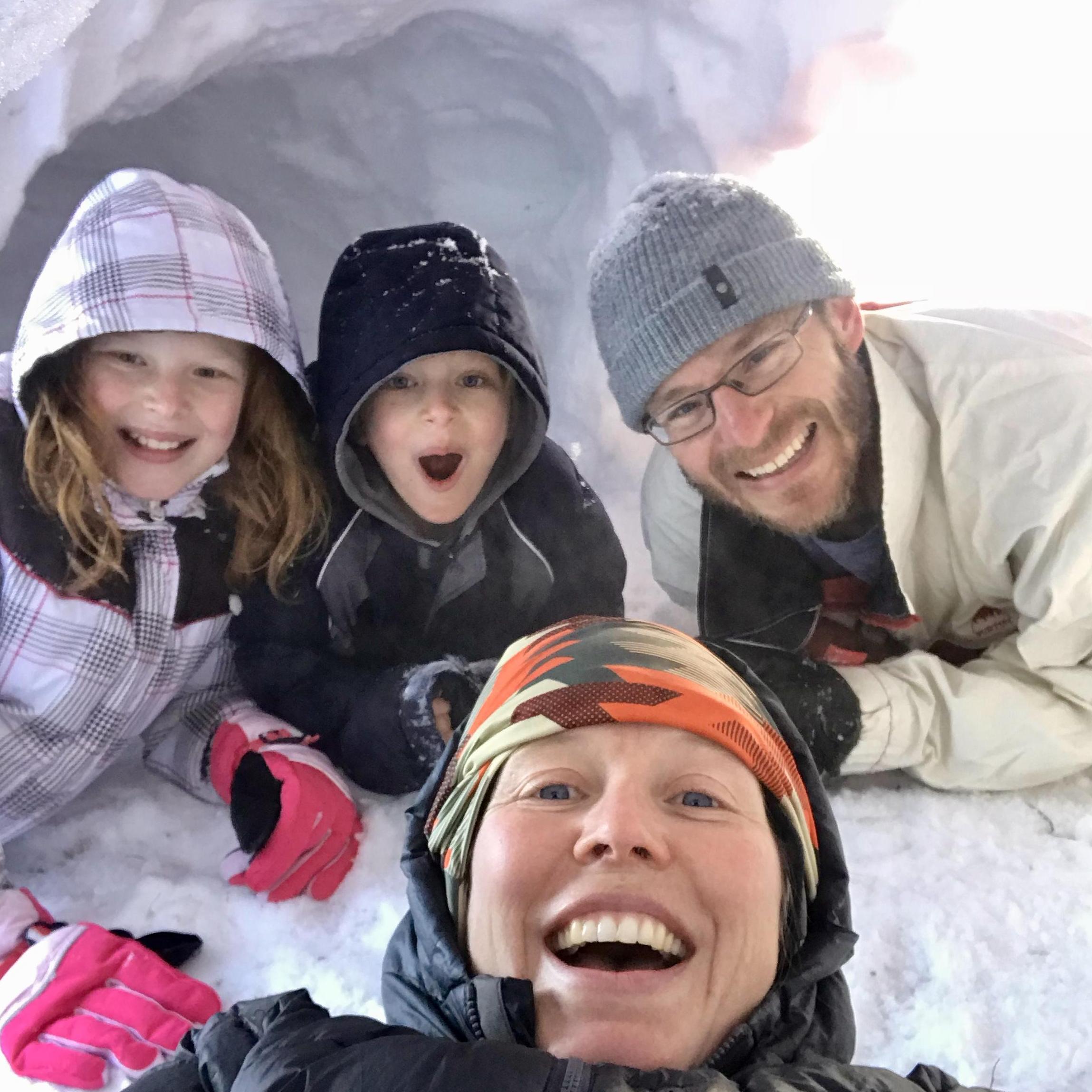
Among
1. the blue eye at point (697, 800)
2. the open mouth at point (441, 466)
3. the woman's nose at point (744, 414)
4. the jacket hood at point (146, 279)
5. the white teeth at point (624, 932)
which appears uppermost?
the jacket hood at point (146, 279)

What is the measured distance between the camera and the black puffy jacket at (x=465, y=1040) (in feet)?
2.31

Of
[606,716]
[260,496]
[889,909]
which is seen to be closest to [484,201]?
[260,496]

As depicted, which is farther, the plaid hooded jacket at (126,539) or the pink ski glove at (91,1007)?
the plaid hooded jacket at (126,539)

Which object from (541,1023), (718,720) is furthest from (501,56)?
(541,1023)

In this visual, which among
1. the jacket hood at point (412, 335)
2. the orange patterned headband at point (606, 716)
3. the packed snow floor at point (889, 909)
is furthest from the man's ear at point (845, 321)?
the packed snow floor at point (889, 909)

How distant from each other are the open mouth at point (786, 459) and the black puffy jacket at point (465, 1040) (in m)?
0.56

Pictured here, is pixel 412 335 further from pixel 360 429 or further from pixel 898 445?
pixel 898 445

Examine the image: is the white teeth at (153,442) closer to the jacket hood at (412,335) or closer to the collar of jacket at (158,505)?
the collar of jacket at (158,505)

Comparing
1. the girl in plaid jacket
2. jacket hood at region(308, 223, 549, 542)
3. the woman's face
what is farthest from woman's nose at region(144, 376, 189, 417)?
the woman's face

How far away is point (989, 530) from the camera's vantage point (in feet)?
4.29

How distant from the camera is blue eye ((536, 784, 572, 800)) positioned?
2.92ft

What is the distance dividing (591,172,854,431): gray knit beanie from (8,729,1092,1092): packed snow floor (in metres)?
0.72

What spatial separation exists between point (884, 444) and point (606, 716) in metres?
0.65

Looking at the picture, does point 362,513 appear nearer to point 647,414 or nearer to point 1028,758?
point 647,414
